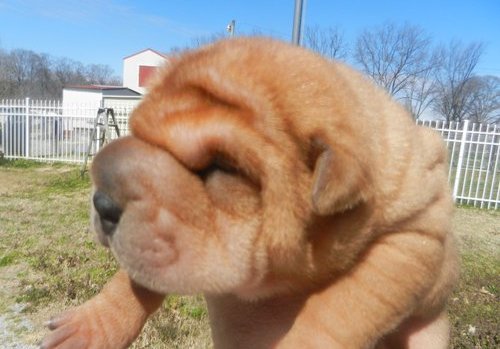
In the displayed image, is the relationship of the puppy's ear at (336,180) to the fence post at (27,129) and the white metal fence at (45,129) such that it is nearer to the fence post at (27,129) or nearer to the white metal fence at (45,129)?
the white metal fence at (45,129)

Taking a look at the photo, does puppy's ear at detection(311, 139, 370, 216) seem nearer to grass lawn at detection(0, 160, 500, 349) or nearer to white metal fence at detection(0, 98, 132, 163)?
grass lawn at detection(0, 160, 500, 349)

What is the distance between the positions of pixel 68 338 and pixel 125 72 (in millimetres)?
57299

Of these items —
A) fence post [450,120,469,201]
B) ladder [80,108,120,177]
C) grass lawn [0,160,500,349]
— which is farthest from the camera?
ladder [80,108,120,177]

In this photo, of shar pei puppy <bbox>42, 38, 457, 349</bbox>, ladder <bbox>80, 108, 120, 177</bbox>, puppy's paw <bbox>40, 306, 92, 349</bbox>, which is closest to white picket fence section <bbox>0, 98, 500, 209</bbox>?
ladder <bbox>80, 108, 120, 177</bbox>

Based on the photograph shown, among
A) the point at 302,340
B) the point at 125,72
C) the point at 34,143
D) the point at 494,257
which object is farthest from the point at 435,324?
the point at 125,72

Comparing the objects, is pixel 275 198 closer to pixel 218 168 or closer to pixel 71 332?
pixel 218 168

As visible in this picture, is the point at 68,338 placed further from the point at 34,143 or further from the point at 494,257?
the point at 34,143

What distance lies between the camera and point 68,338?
1338mm

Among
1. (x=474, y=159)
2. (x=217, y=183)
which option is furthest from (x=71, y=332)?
(x=474, y=159)

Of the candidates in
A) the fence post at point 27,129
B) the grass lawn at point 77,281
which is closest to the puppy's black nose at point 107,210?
the grass lawn at point 77,281

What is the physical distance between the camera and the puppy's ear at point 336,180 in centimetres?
103

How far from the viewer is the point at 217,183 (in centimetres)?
108

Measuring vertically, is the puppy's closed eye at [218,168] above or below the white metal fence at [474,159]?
above

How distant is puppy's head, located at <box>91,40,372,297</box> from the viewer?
1.03 meters
